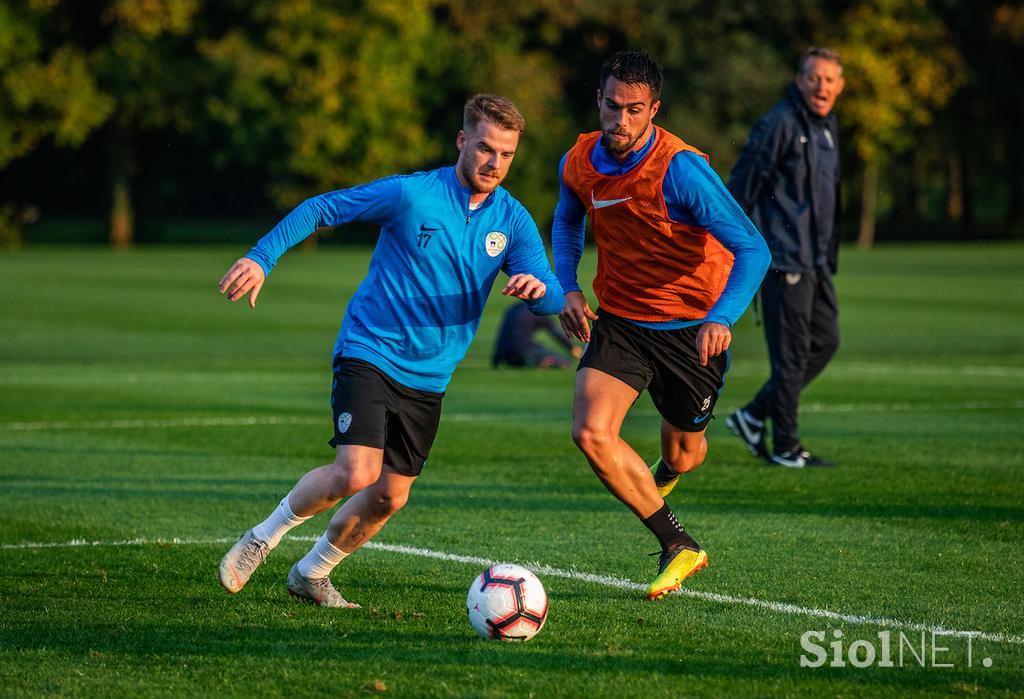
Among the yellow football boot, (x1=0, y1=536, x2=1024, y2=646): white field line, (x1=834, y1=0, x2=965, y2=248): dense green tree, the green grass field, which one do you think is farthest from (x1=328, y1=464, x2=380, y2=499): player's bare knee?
(x1=834, y1=0, x2=965, y2=248): dense green tree

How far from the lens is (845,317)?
2573cm

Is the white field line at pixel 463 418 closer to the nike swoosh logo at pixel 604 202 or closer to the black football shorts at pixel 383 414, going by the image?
the nike swoosh logo at pixel 604 202

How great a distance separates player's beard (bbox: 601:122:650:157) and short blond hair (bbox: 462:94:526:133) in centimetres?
60

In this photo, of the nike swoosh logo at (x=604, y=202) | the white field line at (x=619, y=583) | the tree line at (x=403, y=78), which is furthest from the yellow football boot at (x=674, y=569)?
the tree line at (x=403, y=78)

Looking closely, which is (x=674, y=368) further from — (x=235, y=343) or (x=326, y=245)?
(x=326, y=245)

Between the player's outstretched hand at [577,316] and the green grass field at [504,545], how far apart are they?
1109 mm

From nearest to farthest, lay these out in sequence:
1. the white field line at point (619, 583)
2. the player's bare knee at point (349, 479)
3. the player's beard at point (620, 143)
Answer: the white field line at point (619, 583) → the player's bare knee at point (349, 479) → the player's beard at point (620, 143)

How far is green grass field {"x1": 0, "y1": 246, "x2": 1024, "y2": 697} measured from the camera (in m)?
5.44

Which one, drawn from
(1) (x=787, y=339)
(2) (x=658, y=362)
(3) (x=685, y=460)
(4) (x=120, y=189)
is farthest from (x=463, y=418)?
(4) (x=120, y=189)

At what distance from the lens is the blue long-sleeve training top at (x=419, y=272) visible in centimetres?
636

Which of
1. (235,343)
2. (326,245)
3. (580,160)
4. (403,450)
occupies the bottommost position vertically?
(326,245)

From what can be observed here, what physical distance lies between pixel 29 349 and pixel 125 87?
105 feet

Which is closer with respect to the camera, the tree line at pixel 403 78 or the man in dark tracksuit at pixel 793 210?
the man in dark tracksuit at pixel 793 210

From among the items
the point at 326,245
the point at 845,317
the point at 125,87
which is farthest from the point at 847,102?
the point at 845,317
